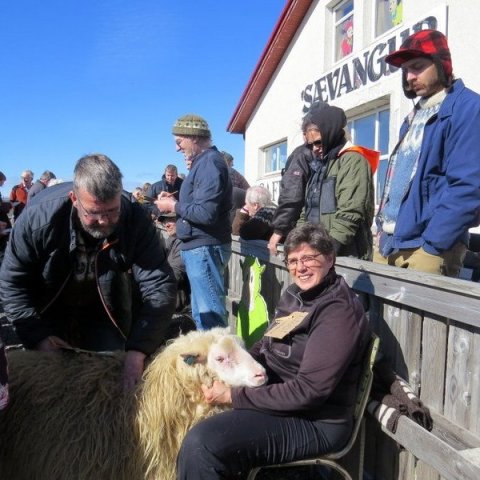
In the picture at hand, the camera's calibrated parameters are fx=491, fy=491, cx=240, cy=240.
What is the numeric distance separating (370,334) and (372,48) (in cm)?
753

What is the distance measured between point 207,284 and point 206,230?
1.49ft

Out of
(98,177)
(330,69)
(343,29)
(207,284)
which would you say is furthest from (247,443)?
(343,29)

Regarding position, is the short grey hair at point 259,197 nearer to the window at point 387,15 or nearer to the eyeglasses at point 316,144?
the eyeglasses at point 316,144

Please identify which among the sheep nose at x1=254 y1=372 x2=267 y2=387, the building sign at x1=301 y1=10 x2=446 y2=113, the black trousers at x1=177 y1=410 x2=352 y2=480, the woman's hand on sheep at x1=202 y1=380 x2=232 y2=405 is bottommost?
the black trousers at x1=177 y1=410 x2=352 y2=480

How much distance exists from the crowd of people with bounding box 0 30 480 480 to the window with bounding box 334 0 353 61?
7.05 m

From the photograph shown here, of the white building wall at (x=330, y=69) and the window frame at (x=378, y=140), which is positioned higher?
the white building wall at (x=330, y=69)

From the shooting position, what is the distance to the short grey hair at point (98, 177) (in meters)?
2.30

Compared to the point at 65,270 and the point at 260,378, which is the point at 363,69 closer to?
the point at 65,270

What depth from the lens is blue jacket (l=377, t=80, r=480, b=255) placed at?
239cm

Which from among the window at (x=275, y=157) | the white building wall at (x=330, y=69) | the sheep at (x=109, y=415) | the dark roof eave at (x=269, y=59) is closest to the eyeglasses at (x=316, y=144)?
the sheep at (x=109, y=415)

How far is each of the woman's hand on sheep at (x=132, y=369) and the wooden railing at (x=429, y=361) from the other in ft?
4.11

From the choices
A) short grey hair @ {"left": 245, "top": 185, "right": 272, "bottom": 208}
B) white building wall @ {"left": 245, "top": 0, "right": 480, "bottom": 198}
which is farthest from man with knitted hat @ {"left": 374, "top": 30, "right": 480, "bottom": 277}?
white building wall @ {"left": 245, "top": 0, "right": 480, "bottom": 198}

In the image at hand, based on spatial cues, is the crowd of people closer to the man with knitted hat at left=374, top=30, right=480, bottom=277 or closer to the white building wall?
the man with knitted hat at left=374, top=30, right=480, bottom=277

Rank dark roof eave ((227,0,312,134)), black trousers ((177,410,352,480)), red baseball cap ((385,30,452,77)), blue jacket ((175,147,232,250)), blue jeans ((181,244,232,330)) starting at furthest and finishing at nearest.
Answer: dark roof eave ((227,0,312,134)) → blue jeans ((181,244,232,330)) → blue jacket ((175,147,232,250)) → red baseball cap ((385,30,452,77)) → black trousers ((177,410,352,480))
